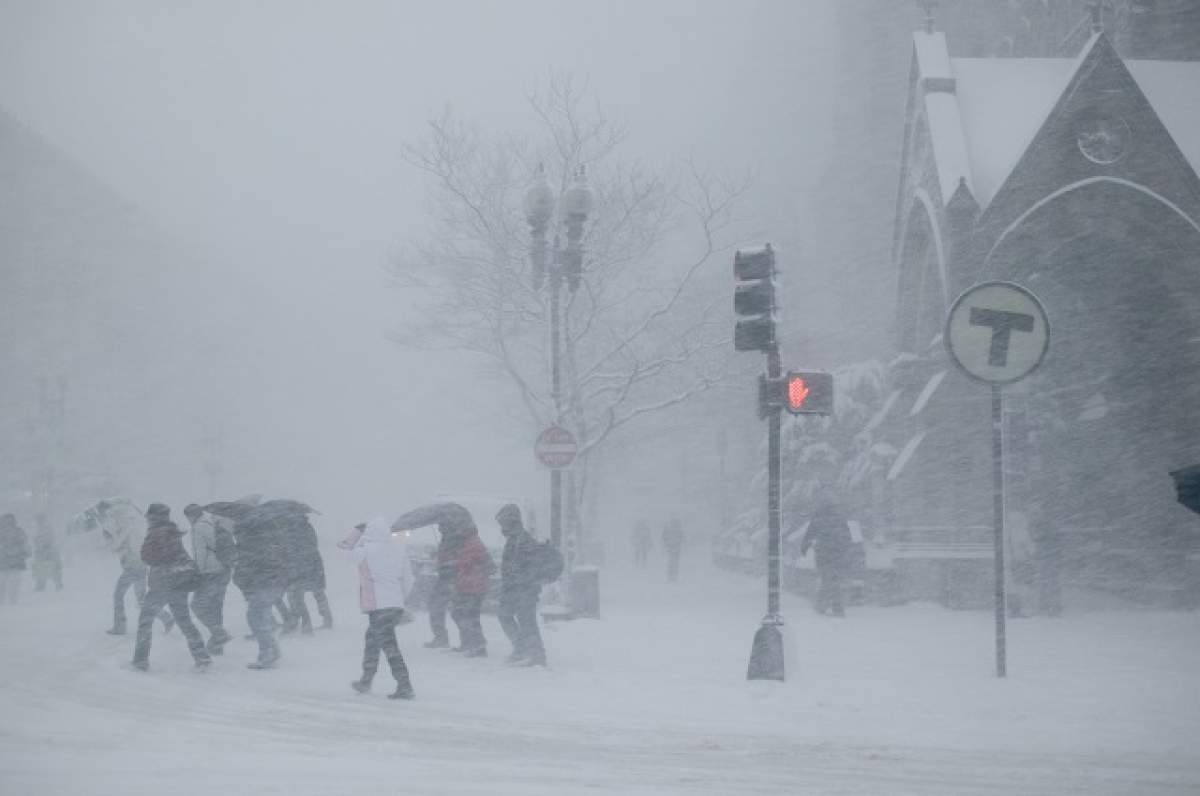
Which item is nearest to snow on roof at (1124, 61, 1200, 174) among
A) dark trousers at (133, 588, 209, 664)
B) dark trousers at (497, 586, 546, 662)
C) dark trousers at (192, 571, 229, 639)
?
dark trousers at (497, 586, 546, 662)

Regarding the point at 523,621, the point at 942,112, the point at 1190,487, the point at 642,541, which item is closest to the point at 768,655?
the point at 523,621

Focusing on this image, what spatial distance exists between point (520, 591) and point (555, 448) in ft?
13.3

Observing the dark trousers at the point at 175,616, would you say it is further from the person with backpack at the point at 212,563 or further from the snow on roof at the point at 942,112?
the snow on roof at the point at 942,112

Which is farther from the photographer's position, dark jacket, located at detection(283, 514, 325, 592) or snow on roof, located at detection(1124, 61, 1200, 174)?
snow on roof, located at detection(1124, 61, 1200, 174)

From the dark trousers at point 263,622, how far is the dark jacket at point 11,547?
9.60 metres

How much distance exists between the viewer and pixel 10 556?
19.5 metres

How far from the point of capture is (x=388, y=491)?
107m

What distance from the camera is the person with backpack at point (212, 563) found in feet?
40.9

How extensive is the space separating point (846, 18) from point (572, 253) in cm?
4747

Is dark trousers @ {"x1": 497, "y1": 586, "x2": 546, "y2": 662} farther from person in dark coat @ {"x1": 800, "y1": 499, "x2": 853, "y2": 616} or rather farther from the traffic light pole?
person in dark coat @ {"x1": 800, "y1": 499, "x2": 853, "y2": 616}

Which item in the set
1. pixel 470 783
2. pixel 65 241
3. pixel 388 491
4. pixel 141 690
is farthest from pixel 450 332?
pixel 388 491

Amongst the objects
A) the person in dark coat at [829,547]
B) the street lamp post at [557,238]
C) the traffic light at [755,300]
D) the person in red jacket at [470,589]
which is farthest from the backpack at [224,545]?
the person in dark coat at [829,547]

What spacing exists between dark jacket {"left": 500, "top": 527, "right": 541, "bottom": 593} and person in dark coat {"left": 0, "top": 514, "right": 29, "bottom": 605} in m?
11.5

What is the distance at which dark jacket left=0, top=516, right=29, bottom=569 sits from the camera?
19.5 meters
